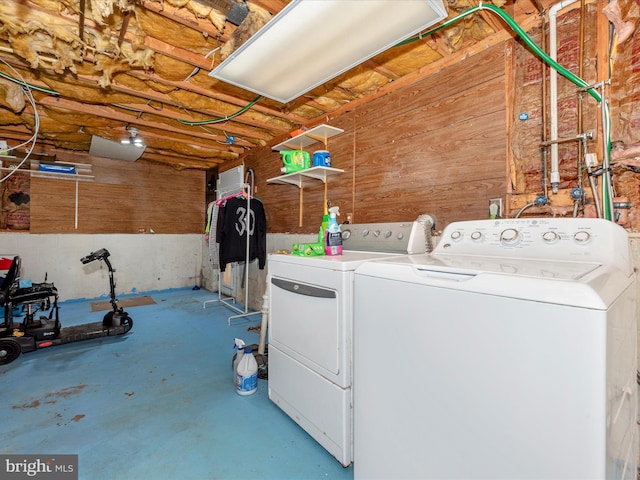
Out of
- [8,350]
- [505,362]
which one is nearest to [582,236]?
[505,362]

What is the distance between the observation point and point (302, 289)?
62.4 inches

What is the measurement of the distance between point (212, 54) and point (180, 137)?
210 cm

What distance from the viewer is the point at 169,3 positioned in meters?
1.62

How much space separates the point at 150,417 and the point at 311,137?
2.60 meters

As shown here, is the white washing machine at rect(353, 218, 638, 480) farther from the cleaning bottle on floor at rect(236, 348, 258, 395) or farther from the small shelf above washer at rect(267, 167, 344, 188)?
the small shelf above washer at rect(267, 167, 344, 188)

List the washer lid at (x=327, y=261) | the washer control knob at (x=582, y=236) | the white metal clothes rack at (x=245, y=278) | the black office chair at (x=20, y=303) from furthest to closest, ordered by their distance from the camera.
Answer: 1. the white metal clothes rack at (x=245, y=278)
2. the black office chair at (x=20, y=303)
3. the washer lid at (x=327, y=261)
4. the washer control knob at (x=582, y=236)

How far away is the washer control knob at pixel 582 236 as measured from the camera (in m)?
1.09

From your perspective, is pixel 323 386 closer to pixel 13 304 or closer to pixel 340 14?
pixel 340 14

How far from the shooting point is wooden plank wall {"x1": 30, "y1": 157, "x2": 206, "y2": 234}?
4383 mm

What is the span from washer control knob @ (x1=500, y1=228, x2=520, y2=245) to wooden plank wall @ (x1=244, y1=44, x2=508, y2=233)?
582 millimetres

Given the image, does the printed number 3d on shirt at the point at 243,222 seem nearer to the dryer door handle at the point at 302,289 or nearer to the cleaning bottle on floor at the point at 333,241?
the dryer door handle at the point at 302,289

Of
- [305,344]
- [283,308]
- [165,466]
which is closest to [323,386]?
[305,344]

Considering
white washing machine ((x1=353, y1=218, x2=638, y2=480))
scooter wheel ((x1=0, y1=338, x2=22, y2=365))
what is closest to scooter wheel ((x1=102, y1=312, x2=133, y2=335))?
scooter wheel ((x1=0, y1=338, x2=22, y2=365))

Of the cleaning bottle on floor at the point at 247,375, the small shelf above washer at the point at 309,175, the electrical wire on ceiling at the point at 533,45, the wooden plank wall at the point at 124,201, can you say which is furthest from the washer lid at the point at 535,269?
the wooden plank wall at the point at 124,201
